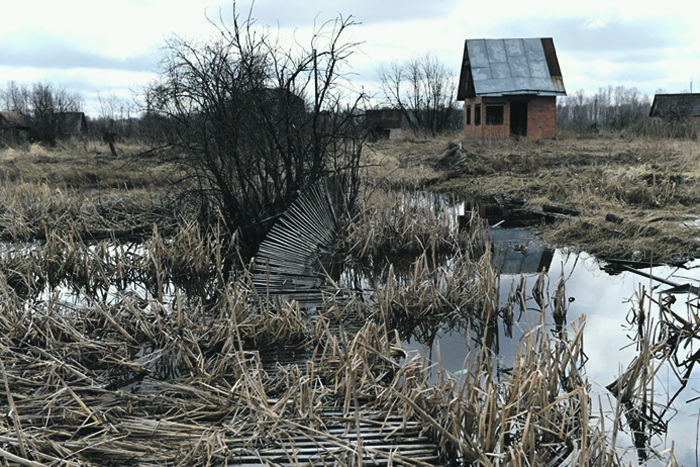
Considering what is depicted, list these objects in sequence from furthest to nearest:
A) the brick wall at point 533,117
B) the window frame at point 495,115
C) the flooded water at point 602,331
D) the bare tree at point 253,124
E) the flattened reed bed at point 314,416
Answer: the window frame at point 495,115 → the brick wall at point 533,117 → the bare tree at point 253,124 → the flooded water at point 602,331 → the flattened reed bed at point 314,416

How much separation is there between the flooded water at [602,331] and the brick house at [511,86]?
51.9 ft

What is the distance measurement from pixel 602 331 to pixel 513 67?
69.5 feet

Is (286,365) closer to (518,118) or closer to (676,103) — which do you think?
(518,118)

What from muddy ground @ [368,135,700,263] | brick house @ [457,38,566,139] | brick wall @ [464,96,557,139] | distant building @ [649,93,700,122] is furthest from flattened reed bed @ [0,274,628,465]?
distant building @ [649,93,700,122]

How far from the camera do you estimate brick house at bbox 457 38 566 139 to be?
23.7 metres

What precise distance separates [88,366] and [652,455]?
3.76 meters

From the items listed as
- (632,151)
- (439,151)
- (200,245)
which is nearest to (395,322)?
(200,245)

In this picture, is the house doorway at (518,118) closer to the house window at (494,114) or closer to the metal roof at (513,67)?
the house window at (494,114)

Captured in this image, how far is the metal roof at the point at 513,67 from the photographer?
23.7m

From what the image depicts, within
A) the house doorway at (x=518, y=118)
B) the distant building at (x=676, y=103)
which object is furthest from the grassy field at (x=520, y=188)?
the distant building at (x=676, y=103)

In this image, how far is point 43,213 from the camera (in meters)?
9.92

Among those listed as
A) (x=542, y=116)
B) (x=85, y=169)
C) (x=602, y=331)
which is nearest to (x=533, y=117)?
(x=542, y=116)

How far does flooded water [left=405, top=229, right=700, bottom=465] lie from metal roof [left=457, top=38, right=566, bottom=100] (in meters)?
16.2

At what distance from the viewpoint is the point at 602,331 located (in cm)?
536
